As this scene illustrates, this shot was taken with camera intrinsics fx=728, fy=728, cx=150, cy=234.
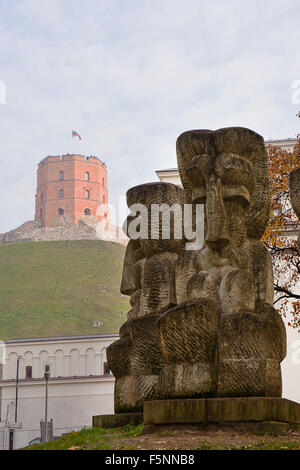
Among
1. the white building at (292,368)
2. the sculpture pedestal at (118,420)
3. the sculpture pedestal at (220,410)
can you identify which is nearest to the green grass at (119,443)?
the sculpture pedestal at (118,420)

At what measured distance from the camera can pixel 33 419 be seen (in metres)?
45.8

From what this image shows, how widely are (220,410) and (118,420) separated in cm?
183

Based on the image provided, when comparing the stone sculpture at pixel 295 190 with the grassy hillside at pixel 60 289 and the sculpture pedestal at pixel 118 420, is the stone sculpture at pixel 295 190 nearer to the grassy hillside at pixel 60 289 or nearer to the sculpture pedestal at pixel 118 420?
the sculpture pedestal at pixel 118 420

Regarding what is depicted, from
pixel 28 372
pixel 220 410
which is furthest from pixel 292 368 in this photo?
pixel 28 372

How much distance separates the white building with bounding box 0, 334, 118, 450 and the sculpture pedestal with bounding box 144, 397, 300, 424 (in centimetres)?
3654

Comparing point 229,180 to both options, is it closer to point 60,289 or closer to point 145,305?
point 145,305

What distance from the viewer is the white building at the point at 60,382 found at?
4416 centimetres

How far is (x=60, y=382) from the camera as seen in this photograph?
45.9 m

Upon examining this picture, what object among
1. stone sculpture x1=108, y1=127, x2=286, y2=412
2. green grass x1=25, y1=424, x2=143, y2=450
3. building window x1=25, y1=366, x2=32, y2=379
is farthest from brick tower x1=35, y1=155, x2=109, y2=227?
green grass x1=25, y1=424, x2=143, y2=450

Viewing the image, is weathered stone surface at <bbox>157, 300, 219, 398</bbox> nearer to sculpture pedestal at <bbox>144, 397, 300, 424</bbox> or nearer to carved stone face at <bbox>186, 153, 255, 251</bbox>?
sculpture pedestal at <bbox>144, 397, 300, 424</bbox>

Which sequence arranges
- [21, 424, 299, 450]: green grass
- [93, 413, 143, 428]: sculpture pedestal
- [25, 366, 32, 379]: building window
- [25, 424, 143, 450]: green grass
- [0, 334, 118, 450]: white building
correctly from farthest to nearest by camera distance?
[25, 366, 32, 379]: building window → [0, 334, 118, 450]: white building → [93, 413, 143, 428]: sculpture pedestal → [25, 424, 143, 450]: green grass → [21, 424, 299, 450]: green grass

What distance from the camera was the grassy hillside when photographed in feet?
259
